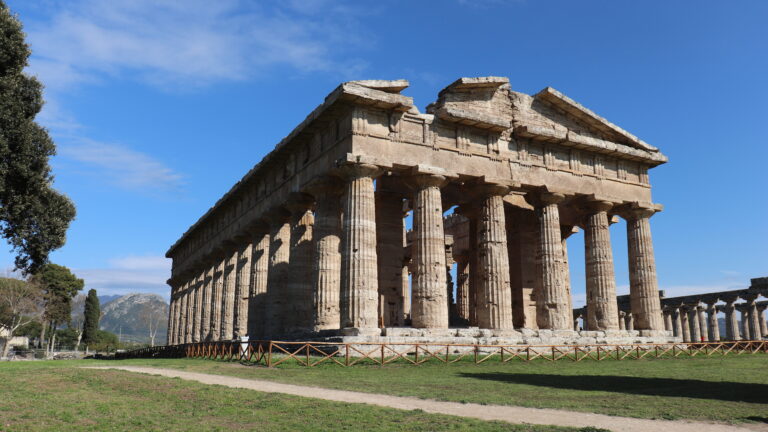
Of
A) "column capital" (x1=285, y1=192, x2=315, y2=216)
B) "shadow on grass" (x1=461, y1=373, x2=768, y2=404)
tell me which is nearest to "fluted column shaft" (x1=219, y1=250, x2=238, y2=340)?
→ "column capital" (x1=285, y1=192, x2=315, y2=216)

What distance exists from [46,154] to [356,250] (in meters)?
13.9

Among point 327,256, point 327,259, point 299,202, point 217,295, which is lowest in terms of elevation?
point 217,295

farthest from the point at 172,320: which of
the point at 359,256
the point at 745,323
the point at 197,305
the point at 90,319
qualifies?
the point at 745,323

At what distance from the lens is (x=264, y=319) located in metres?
34.6

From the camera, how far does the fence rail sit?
21.1 meters

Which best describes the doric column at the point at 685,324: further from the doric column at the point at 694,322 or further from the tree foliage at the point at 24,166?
the tree foliage at the point at 24,166

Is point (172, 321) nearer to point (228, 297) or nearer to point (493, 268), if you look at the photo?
point (228, 297)

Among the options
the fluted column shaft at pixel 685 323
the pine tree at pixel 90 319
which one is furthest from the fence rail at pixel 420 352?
the pine tree at pixel 90 319

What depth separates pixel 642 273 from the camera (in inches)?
1324

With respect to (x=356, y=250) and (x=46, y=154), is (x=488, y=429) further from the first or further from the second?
(x=46, y=154)

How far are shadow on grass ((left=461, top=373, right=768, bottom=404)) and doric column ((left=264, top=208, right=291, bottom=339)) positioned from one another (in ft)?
54.6

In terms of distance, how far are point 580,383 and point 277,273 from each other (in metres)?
20.8

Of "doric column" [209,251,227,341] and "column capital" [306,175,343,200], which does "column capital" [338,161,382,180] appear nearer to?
"column capital" [306,175,343,200]

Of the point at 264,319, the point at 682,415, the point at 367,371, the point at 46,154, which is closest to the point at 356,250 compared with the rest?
the point at 367,371
